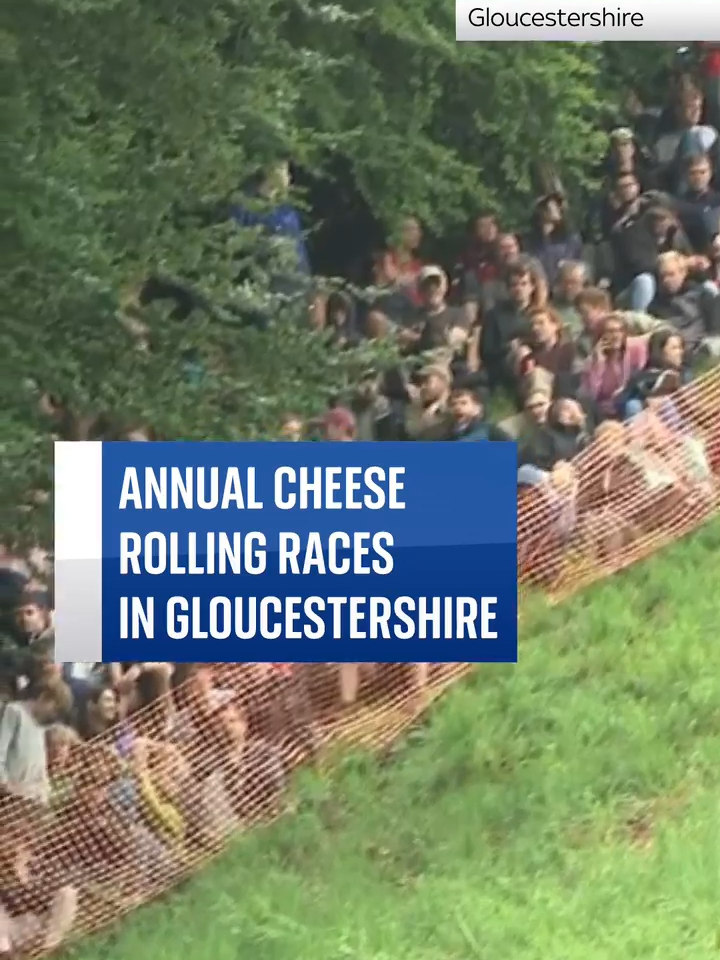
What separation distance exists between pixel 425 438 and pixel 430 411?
1.3 inches

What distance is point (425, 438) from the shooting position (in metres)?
1.58

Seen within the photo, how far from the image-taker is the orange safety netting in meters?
1.57

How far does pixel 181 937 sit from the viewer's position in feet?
5.10

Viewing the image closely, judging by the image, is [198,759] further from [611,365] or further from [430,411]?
[611,365]

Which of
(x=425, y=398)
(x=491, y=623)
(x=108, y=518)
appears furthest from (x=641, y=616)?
(x=108, y=518)

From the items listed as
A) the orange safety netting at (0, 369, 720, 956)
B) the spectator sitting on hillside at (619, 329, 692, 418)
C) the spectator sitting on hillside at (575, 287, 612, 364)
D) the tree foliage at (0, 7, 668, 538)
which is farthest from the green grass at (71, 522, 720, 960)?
the tree foliage at (0, 7, 668, 538)

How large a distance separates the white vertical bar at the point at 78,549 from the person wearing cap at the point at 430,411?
0.37m

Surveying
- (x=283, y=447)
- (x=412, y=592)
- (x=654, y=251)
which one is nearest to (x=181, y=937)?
(x=412, y=592)

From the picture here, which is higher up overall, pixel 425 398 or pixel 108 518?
pixel 425 398

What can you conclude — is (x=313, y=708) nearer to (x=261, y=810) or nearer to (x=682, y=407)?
(x=261, y=810)

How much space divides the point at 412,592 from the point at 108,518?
1.21 ft

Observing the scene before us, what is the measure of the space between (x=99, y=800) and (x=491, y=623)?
0.51m

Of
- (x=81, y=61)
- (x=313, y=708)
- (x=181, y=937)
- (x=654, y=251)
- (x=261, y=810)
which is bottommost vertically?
(x=181, y=937)

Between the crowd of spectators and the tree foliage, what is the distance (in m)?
0.04
